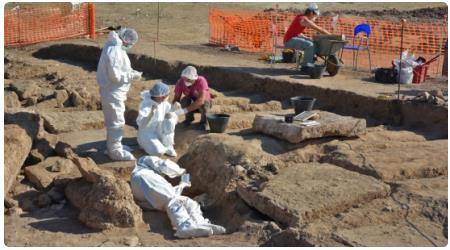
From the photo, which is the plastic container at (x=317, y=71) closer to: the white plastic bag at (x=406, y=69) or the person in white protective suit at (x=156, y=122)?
the white plastic bag at (x=406, y=69)

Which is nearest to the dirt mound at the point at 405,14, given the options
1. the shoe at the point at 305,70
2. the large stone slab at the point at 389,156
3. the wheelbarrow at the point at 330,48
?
the wheelbarrow at the point at 330,48

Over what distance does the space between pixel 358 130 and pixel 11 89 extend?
20.8 feet

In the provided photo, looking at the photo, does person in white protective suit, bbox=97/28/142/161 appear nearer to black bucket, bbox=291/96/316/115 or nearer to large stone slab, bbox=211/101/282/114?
large stone slab, bbox=211/101/282/114

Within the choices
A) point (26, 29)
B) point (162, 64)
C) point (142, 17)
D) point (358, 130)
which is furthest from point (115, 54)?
point (142, 17)

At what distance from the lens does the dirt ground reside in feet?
21.0

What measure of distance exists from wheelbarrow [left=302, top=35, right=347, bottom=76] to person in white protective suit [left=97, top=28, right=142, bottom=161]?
4835 millimetres

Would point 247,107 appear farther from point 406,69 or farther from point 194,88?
point 406,69

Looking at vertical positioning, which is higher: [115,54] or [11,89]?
[115,54]

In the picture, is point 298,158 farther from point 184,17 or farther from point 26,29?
point 184,17

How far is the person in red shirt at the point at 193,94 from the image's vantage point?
9336 mm

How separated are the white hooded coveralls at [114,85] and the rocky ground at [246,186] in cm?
26

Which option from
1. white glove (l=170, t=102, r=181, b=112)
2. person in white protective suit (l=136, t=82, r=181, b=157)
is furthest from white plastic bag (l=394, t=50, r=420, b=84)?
person in white protective suit (l=136, t=82, r=181, b=157)

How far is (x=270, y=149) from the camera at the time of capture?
8602mm

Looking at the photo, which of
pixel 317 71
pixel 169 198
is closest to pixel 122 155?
pixel 169 198
